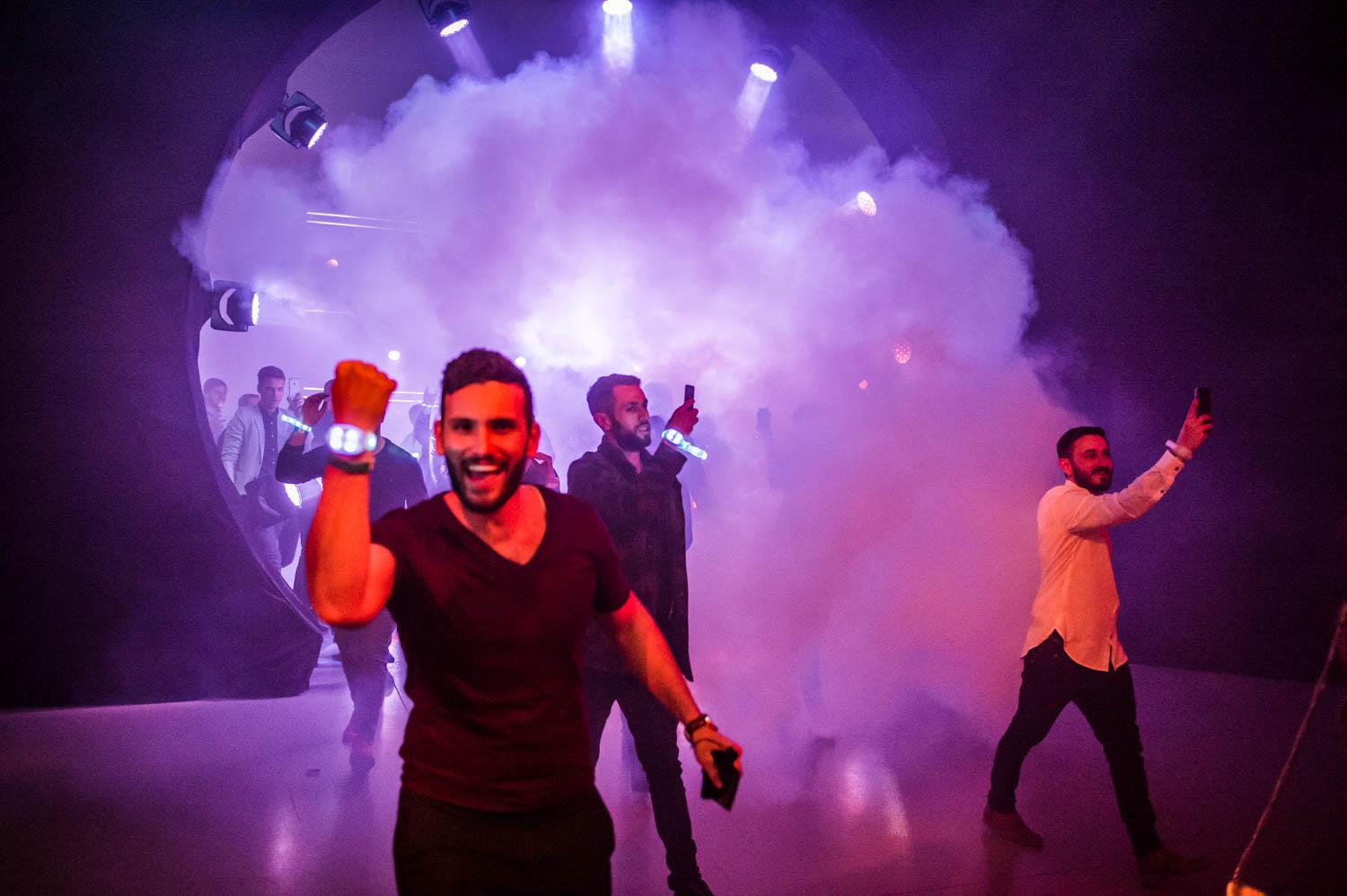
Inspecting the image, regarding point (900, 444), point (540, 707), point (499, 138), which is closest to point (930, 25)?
point (900, 444)

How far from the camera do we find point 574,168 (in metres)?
8.91

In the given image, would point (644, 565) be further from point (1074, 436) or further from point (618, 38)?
point (618, 38)

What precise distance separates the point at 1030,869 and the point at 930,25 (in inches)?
242

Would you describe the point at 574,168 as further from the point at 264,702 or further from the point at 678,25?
the point at 264,702

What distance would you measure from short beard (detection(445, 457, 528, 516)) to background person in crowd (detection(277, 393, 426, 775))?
3.02 m

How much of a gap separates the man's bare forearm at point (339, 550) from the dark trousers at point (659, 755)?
171cm

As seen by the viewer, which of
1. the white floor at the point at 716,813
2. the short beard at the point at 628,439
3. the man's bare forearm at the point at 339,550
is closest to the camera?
the man's bare forearm at the point at 339,550

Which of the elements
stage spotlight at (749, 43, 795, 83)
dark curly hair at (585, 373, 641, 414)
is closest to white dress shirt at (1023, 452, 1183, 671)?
dark curly hair at (585, 373, 641, 414)

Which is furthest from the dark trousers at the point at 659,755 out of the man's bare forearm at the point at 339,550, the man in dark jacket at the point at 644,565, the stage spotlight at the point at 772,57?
the stage spotlight at the point at 772,57

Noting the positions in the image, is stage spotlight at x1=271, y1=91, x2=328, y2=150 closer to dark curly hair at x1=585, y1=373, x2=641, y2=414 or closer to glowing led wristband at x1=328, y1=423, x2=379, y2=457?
dark curly hair at x1=585, y1=373, x2=641, y2=414

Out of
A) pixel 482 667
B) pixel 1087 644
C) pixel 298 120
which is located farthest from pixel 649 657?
pixel 298 120

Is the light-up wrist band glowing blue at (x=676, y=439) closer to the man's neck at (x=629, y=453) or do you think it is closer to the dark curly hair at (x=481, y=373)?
the man's neck at (x=629, y=453)

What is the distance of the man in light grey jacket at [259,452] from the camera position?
23.4 feet

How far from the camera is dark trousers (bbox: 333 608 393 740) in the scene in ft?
15.7
